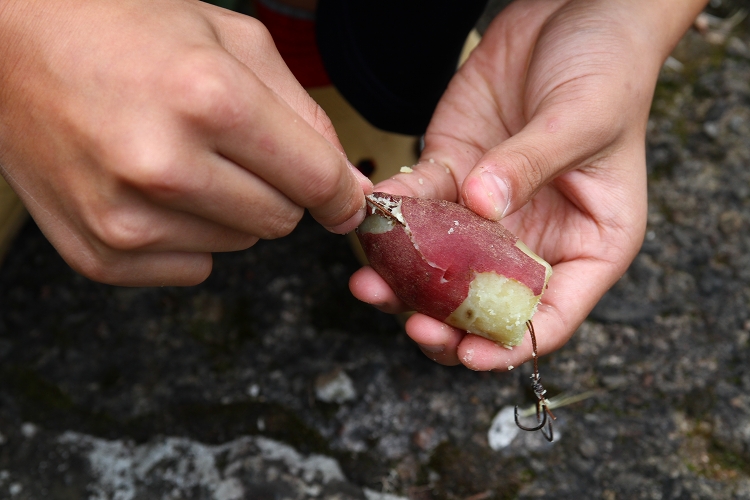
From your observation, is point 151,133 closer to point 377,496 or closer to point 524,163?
point 524,163

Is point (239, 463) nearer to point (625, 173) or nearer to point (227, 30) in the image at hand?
point (227, 30)

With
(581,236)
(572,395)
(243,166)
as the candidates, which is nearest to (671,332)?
(572,395)

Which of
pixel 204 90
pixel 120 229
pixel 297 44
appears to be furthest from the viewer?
pixel 297 44

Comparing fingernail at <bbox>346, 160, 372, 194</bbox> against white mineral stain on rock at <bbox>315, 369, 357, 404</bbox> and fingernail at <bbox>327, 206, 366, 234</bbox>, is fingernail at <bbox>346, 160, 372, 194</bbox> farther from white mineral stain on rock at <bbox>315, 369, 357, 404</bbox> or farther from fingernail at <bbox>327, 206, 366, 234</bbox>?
white mineral stain on rock at <bbox>315, 369, 357, 404</bbox>

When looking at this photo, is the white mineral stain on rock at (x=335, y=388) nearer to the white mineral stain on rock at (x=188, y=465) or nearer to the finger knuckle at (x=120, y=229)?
the white mineral stain on rock at (x=188, y=465)

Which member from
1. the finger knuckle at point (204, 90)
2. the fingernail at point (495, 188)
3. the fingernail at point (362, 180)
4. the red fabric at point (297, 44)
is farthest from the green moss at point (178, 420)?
the red fabric at point (297, 44)

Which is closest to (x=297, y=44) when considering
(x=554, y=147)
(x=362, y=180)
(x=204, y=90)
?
(x=362, y=180)

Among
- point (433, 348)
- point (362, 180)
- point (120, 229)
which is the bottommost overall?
point (433, 348)
